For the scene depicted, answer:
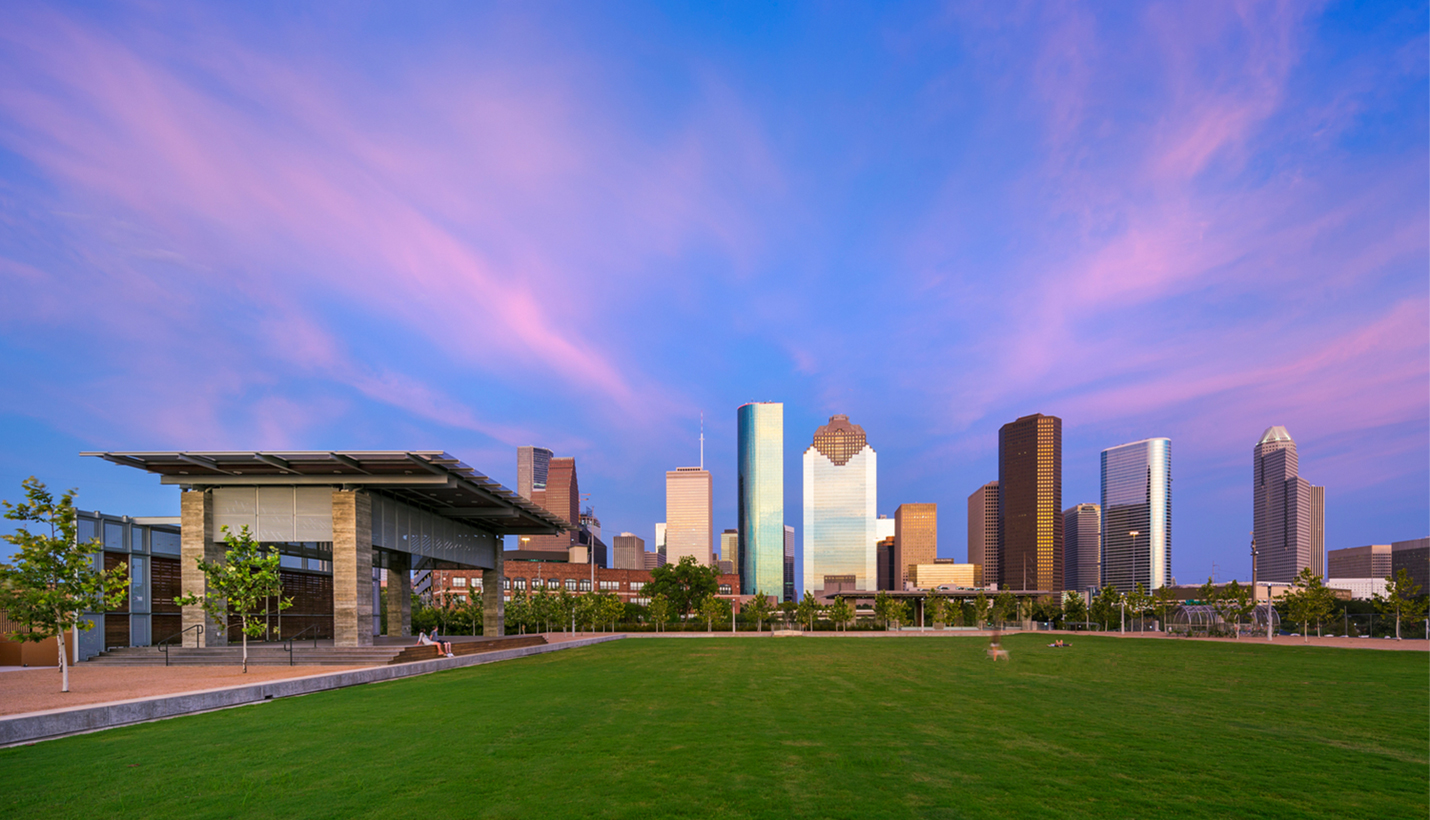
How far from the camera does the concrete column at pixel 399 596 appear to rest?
1697 inches

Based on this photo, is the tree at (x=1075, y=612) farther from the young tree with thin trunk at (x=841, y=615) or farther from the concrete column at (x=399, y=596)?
the concrete column at (x=399, y=596)

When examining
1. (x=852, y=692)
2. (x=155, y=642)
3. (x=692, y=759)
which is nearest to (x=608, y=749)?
(x=692, y=759)

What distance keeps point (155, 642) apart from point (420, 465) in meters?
14.9

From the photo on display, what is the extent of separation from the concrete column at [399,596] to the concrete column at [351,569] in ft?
43.4

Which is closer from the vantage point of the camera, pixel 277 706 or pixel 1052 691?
pixel 277 706

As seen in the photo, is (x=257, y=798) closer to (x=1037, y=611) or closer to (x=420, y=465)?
(x=420, y=465)

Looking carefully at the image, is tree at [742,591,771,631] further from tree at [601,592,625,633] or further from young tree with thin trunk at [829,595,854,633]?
tree at [601,592,625,633]

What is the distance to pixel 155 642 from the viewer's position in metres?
31.0

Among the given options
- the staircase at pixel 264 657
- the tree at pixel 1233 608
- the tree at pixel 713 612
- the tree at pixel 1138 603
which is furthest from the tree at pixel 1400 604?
the staircase at pixel 264 657

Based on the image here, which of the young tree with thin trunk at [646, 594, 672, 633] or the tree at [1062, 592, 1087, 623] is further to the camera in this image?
the tree at [1062, 592, 1087, 623]

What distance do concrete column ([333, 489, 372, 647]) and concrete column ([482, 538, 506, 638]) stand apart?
57.9 feet

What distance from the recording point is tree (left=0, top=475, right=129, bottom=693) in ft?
59.3

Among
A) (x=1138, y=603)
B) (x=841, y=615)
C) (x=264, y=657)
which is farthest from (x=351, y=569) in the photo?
(x=1138, y=603)

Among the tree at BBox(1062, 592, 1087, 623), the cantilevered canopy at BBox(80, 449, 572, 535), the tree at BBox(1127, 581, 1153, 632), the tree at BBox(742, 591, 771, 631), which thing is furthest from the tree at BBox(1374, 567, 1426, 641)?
the cantilevered canopy at BBox(80, 449, 572, 535)
